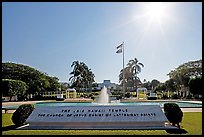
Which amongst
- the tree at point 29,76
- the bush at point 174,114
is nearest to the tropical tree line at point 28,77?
the tree at point 29,76

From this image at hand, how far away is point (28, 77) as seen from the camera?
135 ft

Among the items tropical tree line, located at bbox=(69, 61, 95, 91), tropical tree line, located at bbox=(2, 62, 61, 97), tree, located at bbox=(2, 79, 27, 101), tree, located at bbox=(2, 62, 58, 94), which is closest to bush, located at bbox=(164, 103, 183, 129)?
tree, located at bbox=(2, 79, 27, 101)

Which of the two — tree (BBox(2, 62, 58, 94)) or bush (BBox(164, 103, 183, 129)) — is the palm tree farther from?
bush (BBox(164, 103, 183, 129))

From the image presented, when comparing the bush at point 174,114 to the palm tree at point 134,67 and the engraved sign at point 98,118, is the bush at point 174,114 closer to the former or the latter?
the engraved sign at point 98,118

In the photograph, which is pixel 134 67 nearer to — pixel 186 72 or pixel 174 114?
pixel 186 72

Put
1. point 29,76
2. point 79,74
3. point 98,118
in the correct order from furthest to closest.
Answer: point 79,74 < point 29,76 < point 98,118

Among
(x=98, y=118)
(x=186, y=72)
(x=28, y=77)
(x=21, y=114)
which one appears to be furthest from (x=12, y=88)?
(x=186, y=72)

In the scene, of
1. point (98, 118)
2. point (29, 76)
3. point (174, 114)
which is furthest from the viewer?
point (29, 76)

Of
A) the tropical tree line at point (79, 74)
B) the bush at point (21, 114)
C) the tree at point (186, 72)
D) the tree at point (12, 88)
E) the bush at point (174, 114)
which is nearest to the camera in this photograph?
the bush at point (174, 114)

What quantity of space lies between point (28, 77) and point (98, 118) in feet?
107

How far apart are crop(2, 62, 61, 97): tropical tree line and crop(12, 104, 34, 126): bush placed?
2823 centimetres

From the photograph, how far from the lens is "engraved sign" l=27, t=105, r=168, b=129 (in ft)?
32.4

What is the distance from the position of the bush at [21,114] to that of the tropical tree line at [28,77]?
28.2 metres

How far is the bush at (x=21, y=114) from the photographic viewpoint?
10.3m
